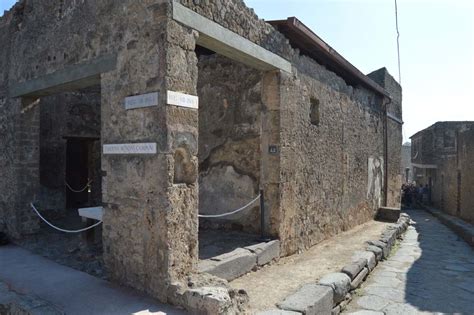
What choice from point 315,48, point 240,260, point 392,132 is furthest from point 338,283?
point 392,132

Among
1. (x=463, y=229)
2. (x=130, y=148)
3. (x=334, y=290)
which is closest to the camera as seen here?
(x=130, y=148)

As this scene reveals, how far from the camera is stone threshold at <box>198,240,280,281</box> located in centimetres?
425

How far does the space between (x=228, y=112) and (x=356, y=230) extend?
4472mm

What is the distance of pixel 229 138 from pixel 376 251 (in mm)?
3209

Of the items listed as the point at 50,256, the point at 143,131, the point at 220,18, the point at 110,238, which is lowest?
the point at 50,256

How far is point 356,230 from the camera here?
8633 mm

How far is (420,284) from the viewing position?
220 inches

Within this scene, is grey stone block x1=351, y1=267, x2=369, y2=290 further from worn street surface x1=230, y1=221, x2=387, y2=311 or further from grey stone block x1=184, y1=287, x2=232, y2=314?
grey stone block x1=184, y1=287, x2=232, y2=314

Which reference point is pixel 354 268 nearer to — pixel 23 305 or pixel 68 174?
pixel 23 305

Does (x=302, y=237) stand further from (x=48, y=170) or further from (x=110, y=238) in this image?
(x=48, y=170)

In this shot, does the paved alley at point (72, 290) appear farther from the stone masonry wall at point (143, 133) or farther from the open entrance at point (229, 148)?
the open entrance at point (229, 148)

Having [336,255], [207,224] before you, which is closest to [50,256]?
[207,224]

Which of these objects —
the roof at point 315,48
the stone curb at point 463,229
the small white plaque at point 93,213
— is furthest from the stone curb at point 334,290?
the stone curb at point 463,229

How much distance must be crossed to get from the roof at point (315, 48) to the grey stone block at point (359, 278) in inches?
145
